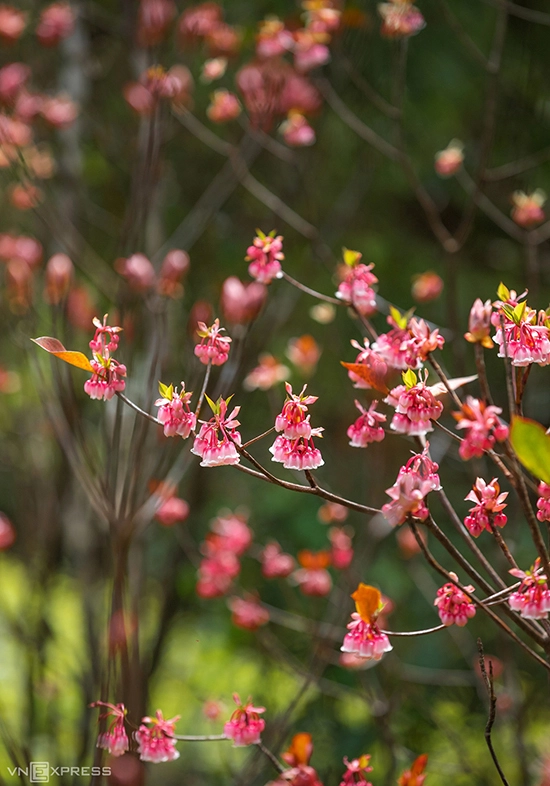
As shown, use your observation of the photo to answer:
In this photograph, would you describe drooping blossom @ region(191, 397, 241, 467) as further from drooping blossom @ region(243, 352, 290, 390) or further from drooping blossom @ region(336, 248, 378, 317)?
drooping blossom @ region(243, 352, 290, 390)

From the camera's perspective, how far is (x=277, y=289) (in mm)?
1945

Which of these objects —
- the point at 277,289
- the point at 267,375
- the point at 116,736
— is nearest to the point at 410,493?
the point at 116,736

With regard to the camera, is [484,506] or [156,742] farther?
[156,742]

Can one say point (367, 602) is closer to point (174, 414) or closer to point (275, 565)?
point (174, 414)

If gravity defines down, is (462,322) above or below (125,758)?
above

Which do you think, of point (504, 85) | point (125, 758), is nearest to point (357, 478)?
point (504, 85)

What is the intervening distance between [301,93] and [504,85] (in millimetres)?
597

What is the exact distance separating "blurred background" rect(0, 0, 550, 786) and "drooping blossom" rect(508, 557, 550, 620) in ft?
2.35

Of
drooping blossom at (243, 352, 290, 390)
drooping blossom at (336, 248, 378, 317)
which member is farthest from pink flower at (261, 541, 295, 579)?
drooping blossom at (336, 248, 378, 317)

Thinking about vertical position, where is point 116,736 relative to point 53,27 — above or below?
below

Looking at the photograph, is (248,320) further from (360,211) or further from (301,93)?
(360,211)

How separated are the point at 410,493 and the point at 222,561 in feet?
3.15

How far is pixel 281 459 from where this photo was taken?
68cm

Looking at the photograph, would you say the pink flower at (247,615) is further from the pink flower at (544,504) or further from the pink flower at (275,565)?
the pink flower at (544,504)
